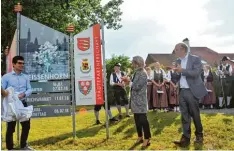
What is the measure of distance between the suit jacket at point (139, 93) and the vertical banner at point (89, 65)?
1.35 metres

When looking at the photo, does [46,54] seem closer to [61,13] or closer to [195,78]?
[195,78]

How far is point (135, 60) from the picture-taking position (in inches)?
291

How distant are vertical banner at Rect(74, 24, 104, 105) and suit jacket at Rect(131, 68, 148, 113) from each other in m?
1.35

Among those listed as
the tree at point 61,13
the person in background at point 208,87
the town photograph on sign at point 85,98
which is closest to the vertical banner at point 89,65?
the town photograph on sign at point 85,98

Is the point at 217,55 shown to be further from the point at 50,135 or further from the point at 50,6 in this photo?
the point at 50,135

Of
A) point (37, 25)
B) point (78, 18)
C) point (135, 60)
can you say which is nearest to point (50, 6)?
point (78, 18)

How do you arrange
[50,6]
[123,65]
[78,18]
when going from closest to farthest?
[50,6]
[78,18]
[123,65]

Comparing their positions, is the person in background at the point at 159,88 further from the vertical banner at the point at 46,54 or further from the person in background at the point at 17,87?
the person in background at the point at 17,87

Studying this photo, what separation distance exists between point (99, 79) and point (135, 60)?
4.69 feet

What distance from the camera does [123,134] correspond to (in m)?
8.79

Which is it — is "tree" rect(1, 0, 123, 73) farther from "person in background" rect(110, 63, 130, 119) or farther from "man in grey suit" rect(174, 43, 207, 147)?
"man in grey suit" rect(174, 43, 207, 147)

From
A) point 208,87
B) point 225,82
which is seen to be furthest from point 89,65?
point 225,82

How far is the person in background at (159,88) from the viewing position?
40.6ft

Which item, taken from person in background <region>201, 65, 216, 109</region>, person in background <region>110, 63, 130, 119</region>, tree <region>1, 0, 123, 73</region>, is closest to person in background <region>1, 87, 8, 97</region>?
person in background <region>110, 63, 130, 119</region>
